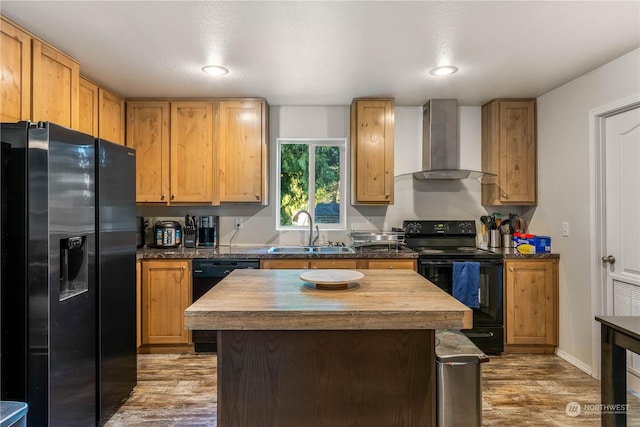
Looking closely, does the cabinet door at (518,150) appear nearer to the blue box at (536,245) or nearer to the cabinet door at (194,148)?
the blue box at (536,245)

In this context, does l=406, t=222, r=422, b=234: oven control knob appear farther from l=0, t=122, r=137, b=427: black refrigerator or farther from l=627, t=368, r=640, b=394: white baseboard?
l=0, t=122, r=137, b=427: black refrigerator

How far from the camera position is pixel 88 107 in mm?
2869

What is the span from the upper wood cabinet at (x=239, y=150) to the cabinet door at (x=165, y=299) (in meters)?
0.81

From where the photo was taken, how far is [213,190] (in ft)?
11.1

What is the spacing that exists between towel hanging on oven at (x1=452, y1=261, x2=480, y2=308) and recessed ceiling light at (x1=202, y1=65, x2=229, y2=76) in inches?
98.6

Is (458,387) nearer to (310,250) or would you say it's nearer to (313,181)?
(310,250)

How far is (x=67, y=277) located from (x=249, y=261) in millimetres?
1408

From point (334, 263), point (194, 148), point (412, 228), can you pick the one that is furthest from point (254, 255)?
point (412, 228)

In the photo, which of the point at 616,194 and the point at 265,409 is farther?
the point at 616,194

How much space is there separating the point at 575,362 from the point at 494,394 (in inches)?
39.6

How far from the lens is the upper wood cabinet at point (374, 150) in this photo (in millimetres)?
3410

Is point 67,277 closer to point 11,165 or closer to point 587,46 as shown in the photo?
point 11,165

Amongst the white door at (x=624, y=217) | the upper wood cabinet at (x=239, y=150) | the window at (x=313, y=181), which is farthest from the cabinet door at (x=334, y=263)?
the white door at (x=624, y=217)

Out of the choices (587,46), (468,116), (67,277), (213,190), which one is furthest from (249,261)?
(587,46)
